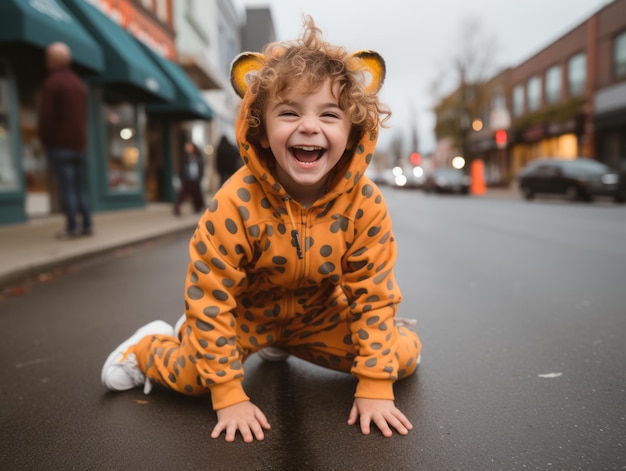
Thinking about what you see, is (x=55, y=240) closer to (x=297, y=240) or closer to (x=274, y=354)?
(x=274, y=354)

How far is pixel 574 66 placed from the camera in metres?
26.7

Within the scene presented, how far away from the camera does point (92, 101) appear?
1054cm

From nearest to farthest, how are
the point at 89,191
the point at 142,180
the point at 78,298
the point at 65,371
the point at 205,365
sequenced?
the point at 205,365 < the point at 65,371 < the point at 78,298 < the point at 89,191 < the point at 142,180

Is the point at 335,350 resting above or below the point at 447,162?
below

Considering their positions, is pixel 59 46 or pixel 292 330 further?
pixel 59 46

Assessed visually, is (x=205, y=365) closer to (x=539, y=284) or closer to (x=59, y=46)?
(x=539, y=284)

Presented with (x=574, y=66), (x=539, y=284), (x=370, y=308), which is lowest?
(x=539, y=284)

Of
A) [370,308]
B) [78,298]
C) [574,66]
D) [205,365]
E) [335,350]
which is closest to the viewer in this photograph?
[205,365]

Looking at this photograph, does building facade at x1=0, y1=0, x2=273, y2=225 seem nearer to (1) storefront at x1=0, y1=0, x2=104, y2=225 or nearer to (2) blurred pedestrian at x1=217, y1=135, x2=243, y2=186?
(1) storefront at x1=0, y1=0, x2=104, y2=225

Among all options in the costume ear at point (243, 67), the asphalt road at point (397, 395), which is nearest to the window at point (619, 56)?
the asphalt road at point (397, 395)

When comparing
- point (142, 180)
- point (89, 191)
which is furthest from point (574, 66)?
point (89, 191)

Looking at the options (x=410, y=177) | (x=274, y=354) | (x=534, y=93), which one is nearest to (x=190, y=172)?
(x=274, y=354)

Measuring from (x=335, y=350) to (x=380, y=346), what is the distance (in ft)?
0.91

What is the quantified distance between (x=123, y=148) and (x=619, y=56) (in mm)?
21782
